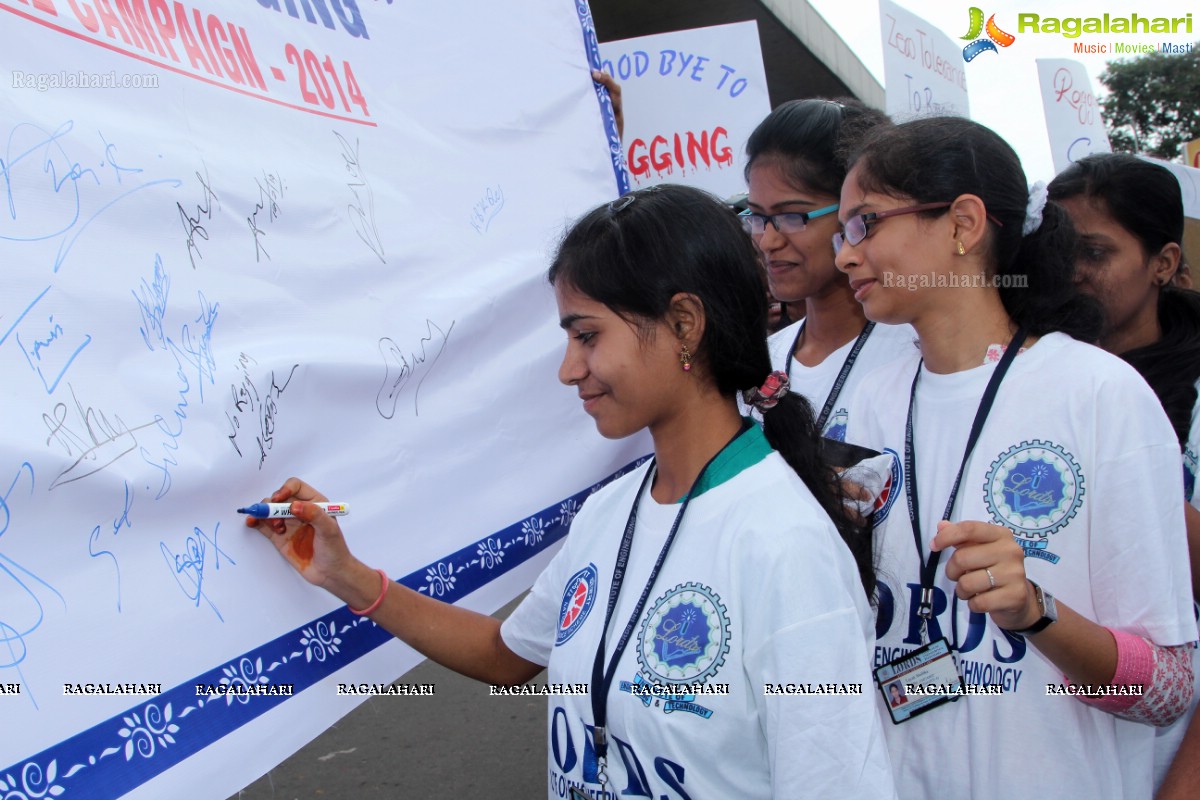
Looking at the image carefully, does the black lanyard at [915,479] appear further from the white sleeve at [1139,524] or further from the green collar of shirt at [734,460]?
the green collar of shirt at [734,460]

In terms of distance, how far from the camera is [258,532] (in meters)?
1.40

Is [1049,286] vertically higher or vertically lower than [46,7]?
lower

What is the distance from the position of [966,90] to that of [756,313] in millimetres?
3393

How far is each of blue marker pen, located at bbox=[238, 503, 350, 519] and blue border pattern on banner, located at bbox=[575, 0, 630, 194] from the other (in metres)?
1.41

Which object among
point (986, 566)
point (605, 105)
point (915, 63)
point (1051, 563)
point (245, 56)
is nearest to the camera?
point (986, 566)

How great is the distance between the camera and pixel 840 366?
2.06 metres

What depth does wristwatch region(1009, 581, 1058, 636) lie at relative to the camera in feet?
4.05

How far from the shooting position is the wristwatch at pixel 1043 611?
1234 mm

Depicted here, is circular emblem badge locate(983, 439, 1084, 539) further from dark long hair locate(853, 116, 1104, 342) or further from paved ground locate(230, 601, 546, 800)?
paved ground locate(230, 601, 546, 800)

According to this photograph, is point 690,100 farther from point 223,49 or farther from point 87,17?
point 87,17

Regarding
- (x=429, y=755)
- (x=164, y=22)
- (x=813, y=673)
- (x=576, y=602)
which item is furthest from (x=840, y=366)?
(x=429, y=755)

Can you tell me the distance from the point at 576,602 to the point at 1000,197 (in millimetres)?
966
